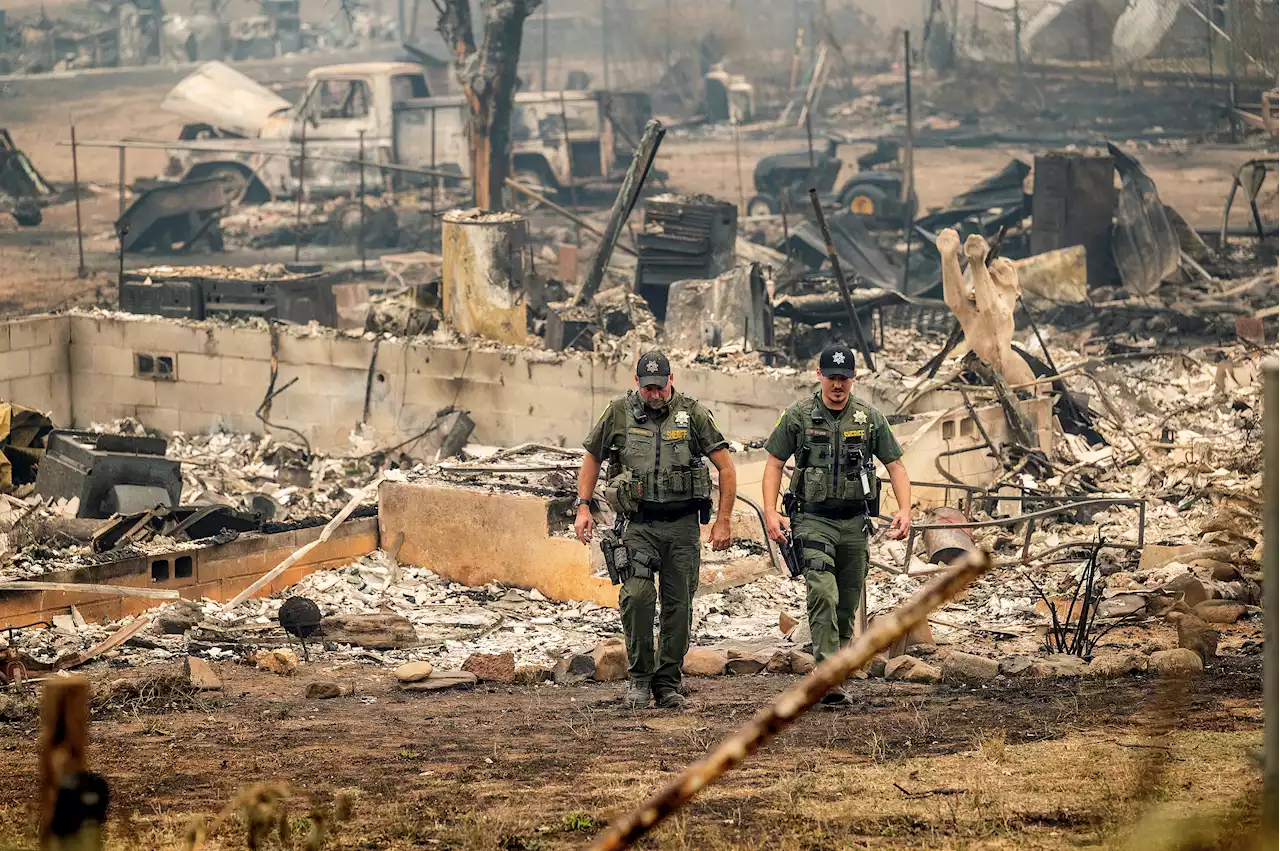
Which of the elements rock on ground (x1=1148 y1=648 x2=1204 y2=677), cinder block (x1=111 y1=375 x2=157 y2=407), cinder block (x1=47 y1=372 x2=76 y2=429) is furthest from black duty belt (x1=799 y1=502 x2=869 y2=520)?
cinder block (x1=47 y1=372 x2=76 y2=429)

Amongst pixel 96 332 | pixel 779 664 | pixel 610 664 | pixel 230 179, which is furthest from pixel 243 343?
pixel 230 179

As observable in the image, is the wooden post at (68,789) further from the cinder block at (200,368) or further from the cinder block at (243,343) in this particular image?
the cinder block at (200,368)

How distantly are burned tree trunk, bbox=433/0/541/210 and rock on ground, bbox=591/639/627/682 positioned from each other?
15.5 meters

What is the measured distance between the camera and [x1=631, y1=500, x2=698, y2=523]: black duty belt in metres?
7.14

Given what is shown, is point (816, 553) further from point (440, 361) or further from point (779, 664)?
point (440, 361)

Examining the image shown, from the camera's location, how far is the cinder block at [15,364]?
55.5 feet

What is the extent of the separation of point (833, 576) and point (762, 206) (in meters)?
21.2

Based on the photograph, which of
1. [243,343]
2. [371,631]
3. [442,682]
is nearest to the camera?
[442,682]

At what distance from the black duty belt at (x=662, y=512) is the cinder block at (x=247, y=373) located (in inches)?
388

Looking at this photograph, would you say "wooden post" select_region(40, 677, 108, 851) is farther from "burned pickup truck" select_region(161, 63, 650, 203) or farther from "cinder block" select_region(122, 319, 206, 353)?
"burned pickup truck" select_region(161, 63, 650, 203)

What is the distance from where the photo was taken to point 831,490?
7.11 m

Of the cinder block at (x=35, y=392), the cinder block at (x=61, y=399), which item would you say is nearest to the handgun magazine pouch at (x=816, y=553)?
the cinder block at (x=35, y=392)

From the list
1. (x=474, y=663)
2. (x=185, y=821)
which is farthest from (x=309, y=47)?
(x=185, y=821)

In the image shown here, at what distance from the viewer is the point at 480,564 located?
38.2 ft
